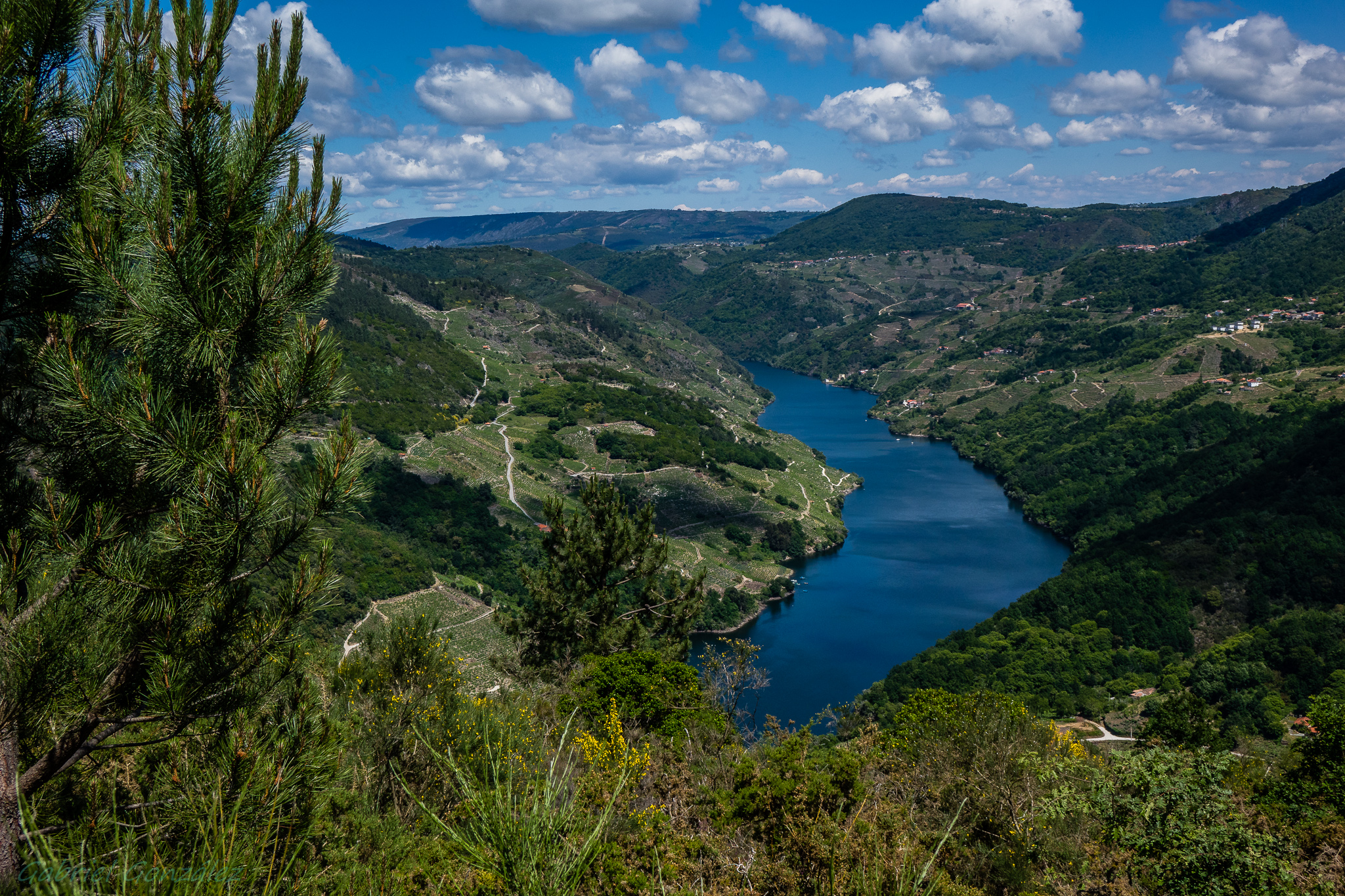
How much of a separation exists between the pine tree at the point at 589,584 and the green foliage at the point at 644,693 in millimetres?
3173

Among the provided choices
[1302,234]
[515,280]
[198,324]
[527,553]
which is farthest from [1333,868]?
[1302,234]

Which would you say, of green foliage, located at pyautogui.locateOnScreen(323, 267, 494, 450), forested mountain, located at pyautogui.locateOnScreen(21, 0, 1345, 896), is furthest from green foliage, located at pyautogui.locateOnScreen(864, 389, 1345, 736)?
green foliage, located at pyautogui.locateOnScreen(323, 267, 494, 450)

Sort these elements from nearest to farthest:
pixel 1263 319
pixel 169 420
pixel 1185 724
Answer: pixel 169 420 < pixel 1185 724 < pixel 1263 319

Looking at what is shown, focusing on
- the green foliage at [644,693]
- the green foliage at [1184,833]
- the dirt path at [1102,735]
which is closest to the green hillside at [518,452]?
the green foliage at [644,693]

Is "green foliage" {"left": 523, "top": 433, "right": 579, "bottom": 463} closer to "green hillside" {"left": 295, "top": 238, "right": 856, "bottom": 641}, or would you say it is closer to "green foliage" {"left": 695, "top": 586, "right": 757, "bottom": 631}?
"green hillside" {"left": 295, "top": 238, "right": 856, "bottom": 641}

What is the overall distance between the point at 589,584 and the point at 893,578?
2302 inches

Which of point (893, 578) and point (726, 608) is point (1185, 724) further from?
point (893, 578)

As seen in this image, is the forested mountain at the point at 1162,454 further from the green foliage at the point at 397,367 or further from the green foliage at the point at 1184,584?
the green foliage at the point at 397,367

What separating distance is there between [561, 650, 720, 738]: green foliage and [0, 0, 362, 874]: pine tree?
411 inches

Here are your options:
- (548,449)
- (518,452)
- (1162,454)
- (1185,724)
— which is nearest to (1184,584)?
(1185,724)

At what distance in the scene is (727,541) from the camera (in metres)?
79.4

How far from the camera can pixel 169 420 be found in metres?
3.81

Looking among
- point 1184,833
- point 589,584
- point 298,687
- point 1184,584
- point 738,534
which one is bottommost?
point 738,534

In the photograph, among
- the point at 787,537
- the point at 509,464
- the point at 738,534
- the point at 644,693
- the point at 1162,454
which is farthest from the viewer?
the point at 1162,454
